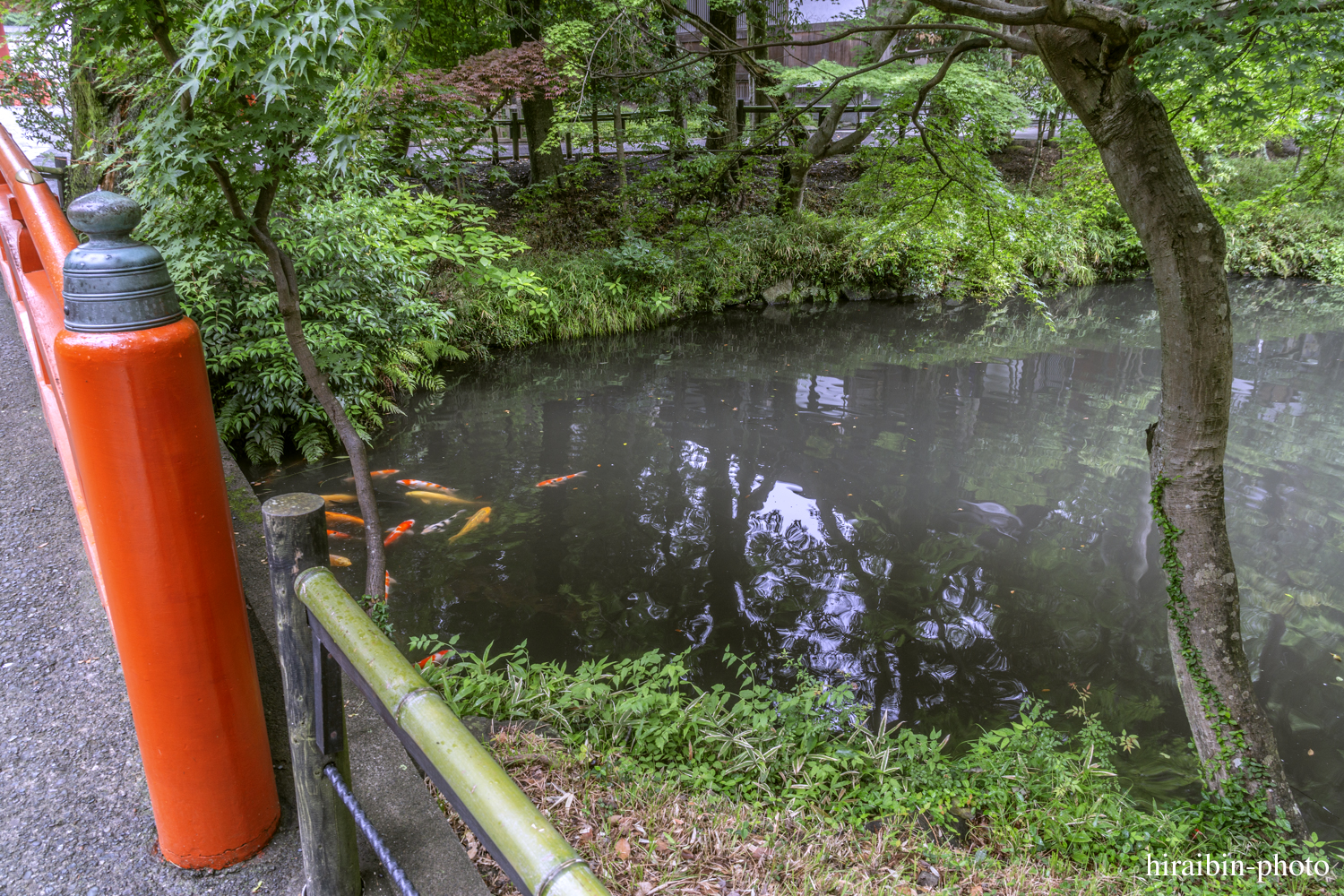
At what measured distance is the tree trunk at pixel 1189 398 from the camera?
9.96ft

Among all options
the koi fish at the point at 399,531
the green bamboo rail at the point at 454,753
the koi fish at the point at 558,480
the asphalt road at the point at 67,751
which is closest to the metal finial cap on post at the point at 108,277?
the green bamboo rail at the point at 454,753

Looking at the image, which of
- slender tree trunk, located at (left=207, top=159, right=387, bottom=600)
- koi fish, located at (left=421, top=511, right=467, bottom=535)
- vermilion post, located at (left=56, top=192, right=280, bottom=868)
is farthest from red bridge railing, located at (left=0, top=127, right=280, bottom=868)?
koi fish, located at (left=421, top=511, right=467, bottom=535)

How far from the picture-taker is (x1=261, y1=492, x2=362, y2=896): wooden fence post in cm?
129

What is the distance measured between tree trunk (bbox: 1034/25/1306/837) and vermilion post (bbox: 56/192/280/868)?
128 inches

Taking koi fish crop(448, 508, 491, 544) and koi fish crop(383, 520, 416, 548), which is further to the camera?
koi fish crop(448, 508, 491, 544)

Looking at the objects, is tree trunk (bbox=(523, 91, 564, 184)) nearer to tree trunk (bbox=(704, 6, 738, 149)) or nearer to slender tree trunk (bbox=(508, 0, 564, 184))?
slender tree trunk (bbox=(508, 0, 564, 184))

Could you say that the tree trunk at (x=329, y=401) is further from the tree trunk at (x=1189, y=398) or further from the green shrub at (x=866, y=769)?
the tree trunk at (x=1189, y=398)

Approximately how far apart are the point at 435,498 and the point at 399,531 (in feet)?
2.16

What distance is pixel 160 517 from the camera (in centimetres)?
128

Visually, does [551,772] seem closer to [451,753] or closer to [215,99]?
[451,753]

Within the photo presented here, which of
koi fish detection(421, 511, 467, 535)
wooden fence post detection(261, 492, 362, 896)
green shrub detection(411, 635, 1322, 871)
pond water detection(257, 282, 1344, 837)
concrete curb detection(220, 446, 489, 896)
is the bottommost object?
pond water detection(257, 282, 1344, 837)

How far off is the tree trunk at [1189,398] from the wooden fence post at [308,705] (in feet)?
10.6

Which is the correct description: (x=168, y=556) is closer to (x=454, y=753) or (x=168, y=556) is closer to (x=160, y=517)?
(x=160, y=517)

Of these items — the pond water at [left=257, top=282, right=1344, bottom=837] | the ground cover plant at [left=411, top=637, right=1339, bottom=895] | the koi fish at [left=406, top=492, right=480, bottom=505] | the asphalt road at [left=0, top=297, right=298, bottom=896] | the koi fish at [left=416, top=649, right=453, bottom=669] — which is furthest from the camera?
the koi fish at [left=406, top=492, right=480, bottom=505]
